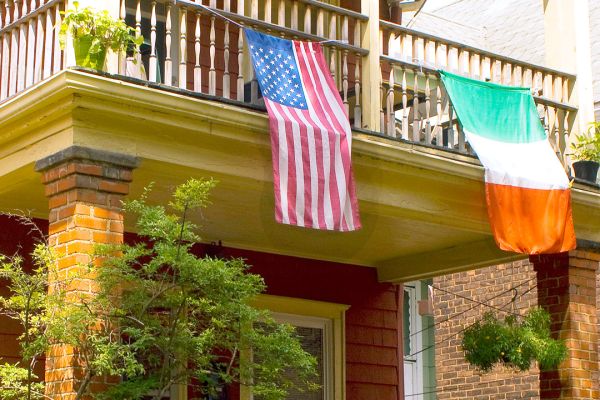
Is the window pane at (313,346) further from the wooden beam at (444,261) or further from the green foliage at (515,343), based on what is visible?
the green foliage at (515,343)

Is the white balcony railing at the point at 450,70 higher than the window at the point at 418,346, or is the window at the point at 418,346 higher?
the white balcony railing at the point at 450,70

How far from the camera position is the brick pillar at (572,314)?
38.2 ft

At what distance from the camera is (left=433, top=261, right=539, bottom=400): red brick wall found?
19.6 m

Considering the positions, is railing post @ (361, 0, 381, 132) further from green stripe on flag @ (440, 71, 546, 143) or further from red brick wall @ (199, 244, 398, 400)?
red brick wall @ (199, 244, 398, 400)

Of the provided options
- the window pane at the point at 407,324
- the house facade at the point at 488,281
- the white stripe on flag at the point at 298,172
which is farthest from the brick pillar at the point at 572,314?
the window pane at the point at 407,324

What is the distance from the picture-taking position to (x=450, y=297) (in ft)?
69.2

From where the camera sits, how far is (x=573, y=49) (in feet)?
40.1

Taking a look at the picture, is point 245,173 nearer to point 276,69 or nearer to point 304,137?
point 304,137

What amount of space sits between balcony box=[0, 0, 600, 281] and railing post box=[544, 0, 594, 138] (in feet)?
0.31

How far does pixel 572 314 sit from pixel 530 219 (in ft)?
4.27

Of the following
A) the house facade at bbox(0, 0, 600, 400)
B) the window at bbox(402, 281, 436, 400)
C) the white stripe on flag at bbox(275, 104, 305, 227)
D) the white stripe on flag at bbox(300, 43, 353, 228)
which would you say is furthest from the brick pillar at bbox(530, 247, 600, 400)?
the window at bbox(402, 281, 436, 400)

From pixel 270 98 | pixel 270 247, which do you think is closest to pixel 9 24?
pixel 270 98

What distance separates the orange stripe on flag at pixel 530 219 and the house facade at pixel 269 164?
0.37m

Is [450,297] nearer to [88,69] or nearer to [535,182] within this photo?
[535,182]
